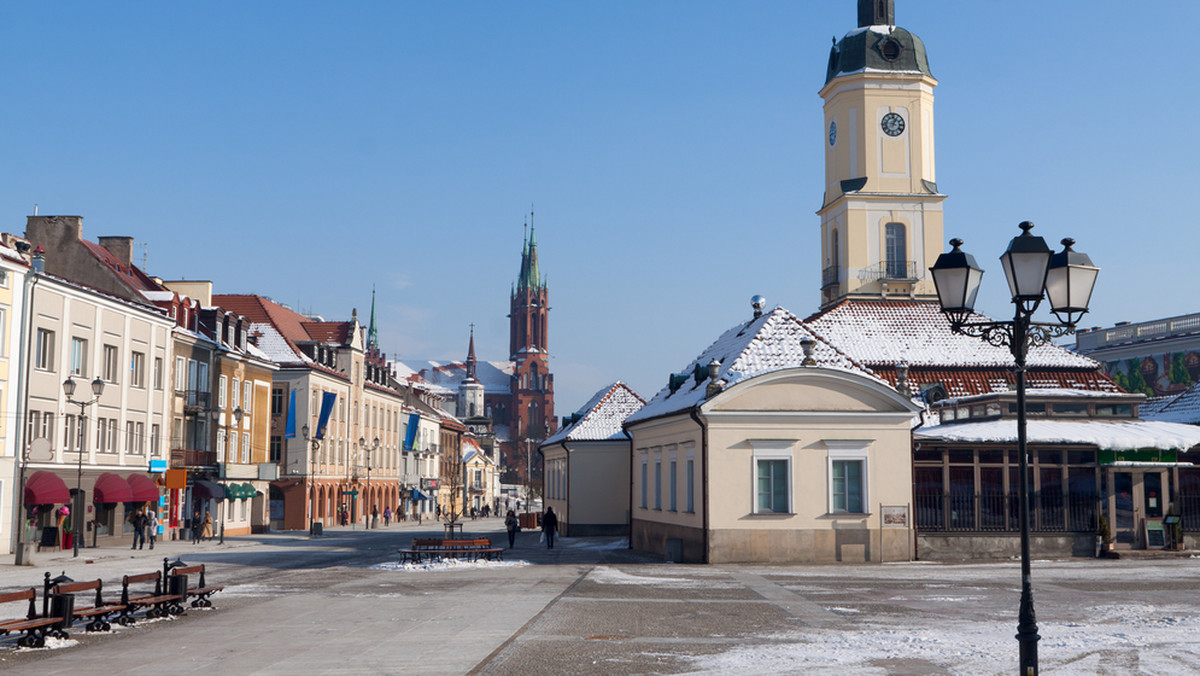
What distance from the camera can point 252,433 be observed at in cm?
6331

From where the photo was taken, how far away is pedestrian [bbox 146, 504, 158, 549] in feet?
144

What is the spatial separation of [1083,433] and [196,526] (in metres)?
37.3

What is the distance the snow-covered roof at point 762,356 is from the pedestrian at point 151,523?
18.9m

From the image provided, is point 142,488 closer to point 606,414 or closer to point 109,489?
point 109,489

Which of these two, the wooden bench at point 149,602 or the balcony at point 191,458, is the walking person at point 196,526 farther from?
the wooden bench at point 149,602

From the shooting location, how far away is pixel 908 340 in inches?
1860

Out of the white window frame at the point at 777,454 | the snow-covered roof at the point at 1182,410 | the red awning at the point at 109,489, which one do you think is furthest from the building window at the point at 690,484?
the red awning at the point at 109,489

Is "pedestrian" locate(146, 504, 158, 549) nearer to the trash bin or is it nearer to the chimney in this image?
the chimney

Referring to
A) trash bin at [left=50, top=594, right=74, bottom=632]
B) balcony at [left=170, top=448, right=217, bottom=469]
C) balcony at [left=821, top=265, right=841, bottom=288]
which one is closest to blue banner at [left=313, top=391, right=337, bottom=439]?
balcony at [left=170, top=448, right=217, bottom=469]

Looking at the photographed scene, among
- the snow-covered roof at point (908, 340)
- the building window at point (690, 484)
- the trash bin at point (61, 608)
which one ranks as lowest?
the trash bin at point (61, 608)

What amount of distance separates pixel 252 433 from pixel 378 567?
3254 centimetres

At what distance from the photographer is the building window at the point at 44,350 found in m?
41.9

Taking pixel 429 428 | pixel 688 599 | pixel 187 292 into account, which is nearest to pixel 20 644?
pixel 688 599

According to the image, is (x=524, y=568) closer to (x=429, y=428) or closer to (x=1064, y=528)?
(x=1064, y=528)
